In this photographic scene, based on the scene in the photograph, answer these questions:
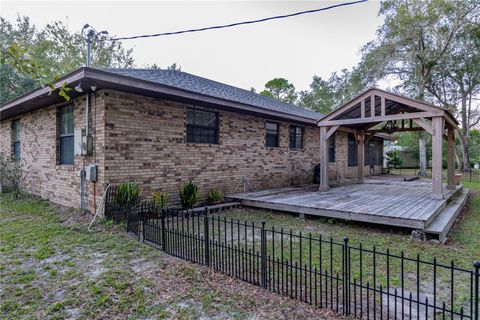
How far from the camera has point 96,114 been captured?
6203 millimetres

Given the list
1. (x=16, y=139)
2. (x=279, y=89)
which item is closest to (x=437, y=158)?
(x=16, y=139)

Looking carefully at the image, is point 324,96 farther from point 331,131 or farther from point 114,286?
point 114,286

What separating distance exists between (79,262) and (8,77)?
19986mm

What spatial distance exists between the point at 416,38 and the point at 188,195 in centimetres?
2011

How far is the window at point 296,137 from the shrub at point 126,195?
7.39 m

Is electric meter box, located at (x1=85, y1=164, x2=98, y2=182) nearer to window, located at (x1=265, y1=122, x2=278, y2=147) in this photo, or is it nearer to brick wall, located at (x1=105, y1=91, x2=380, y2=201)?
brick wall, located at (x1=105, y1=91, x2=380, y2=201)

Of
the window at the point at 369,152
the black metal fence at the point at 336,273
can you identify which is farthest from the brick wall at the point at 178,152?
the window at the point at 369,152

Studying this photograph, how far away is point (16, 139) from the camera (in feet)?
34.6

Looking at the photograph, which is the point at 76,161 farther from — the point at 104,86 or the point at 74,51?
the point at 74,51

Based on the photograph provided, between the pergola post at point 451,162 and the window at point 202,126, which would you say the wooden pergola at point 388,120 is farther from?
the window at point 202,126

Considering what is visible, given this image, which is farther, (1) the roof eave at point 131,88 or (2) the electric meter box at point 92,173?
(2) the electric meter box at point 92,173

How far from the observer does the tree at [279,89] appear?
32.2 m

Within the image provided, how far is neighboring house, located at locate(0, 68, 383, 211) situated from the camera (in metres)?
6.13

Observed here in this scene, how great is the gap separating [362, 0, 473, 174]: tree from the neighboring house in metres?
13.5
